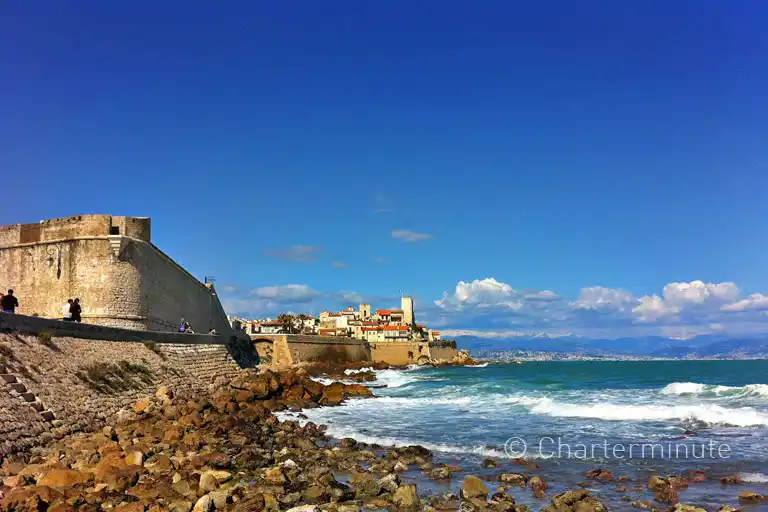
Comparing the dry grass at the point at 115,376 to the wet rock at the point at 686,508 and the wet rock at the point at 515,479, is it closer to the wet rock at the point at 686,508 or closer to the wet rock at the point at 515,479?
the wet rock at the point at 515,479

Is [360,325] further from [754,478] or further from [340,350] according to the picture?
[754,478]

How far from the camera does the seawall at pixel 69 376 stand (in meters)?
11.4

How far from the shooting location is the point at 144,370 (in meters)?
18.8

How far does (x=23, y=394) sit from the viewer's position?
11.8 metres

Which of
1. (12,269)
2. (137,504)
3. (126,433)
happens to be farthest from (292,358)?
(137,504)

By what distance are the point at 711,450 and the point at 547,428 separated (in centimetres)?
524

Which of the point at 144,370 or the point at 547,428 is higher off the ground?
the point at 144,370

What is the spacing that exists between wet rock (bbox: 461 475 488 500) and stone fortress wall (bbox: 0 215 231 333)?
64.3 ft

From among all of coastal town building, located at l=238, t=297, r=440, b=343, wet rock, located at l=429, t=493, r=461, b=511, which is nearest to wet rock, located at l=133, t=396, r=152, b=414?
wet rock, located at l=429, t=493, r=461, b=511

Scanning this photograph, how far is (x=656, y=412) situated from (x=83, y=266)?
2319 centimetres

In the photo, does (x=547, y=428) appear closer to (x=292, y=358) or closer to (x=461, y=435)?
(x=461, y=435)

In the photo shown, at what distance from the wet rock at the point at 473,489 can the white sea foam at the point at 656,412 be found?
12.1 meters

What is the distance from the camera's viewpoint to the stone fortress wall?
25172mm

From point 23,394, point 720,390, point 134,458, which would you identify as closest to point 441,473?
point 134,458
